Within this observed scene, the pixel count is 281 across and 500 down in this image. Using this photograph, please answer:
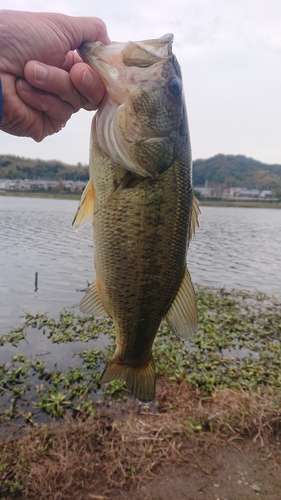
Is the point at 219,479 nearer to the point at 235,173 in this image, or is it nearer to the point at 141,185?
the point at 141,185

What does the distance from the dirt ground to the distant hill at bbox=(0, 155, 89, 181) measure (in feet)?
187

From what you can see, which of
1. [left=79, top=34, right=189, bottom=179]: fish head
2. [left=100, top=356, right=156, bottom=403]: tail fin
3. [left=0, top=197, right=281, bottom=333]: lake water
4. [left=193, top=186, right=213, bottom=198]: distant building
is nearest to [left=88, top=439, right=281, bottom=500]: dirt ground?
[left=100, top=356, right=156, bottom=403]: tail fin

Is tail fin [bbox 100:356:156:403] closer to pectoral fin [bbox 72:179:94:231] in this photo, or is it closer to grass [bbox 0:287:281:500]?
pectoral fin [bbox 72:179:94:231]

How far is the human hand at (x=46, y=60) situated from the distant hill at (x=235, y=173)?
113 m

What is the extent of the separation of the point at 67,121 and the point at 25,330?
27.3 feet

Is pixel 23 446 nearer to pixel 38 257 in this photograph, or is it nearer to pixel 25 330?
pixel 25 330

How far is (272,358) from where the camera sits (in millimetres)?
8703

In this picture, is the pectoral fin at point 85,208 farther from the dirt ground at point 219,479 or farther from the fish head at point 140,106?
the dirt ground at point 219,479

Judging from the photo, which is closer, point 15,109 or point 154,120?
point 154,120

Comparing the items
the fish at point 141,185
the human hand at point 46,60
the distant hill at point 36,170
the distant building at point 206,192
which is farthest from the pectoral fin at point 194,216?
the distant building at point 206,192

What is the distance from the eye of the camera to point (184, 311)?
97.2 inches

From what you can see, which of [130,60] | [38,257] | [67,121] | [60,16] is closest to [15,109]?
[67,121]

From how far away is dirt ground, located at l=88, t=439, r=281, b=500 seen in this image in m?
4.18

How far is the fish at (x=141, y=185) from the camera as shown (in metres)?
2.17
